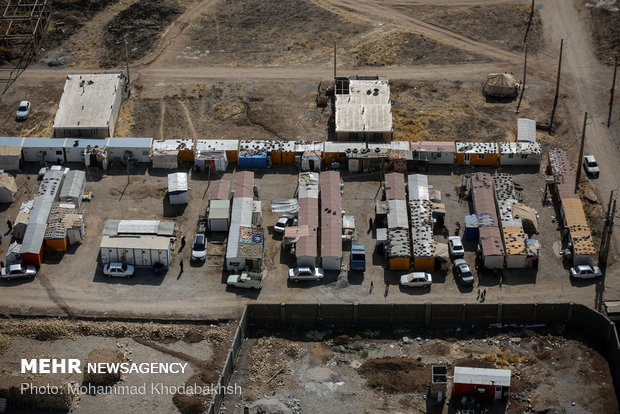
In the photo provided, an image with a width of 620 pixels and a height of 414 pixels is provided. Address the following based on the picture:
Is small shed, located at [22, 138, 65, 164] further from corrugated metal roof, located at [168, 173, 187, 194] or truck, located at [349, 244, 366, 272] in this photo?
truck, located at [349, 244, 366, 272]

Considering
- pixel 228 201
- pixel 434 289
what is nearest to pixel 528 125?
pixel 434 289

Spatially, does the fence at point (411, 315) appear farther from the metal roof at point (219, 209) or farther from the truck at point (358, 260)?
the metal roof at point (219, 209)

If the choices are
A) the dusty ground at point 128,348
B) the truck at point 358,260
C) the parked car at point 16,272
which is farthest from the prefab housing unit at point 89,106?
the truck at point 358,260

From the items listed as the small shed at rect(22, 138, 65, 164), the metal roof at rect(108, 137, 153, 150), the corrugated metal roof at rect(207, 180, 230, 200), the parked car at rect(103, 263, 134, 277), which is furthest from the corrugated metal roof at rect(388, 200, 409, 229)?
the small shed at rect(22, 138, 65, 164)

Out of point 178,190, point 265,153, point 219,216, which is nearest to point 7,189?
point 178,190

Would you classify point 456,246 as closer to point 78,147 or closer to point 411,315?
point 411,315

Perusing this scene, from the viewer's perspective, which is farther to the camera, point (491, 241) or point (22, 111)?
point (22, 111)
